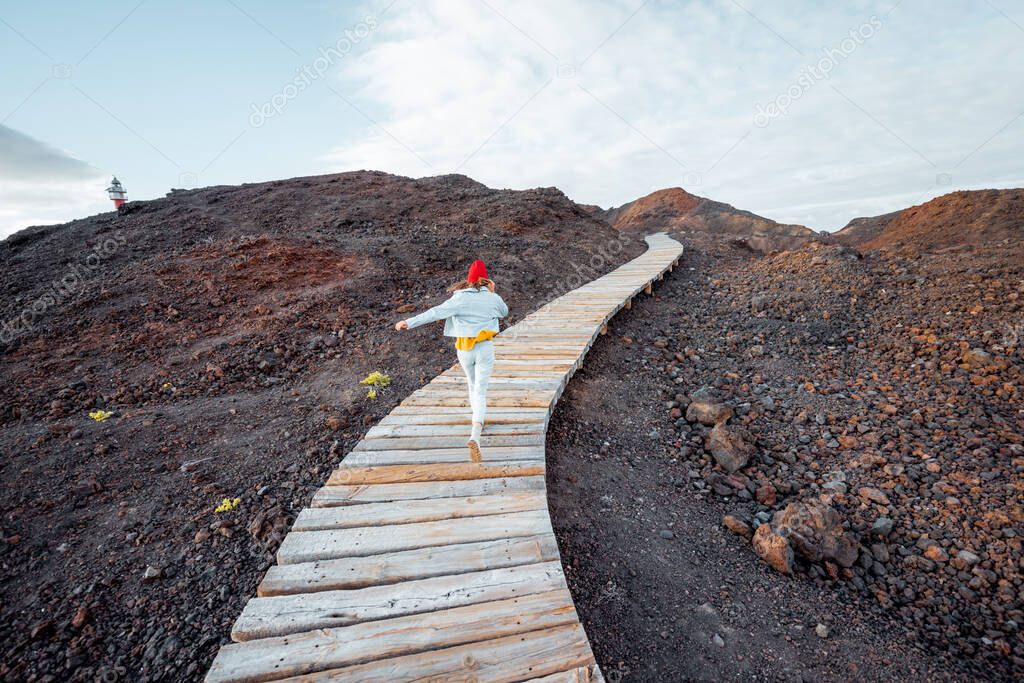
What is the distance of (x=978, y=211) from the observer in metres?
17.7

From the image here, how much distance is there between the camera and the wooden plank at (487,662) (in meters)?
2.27

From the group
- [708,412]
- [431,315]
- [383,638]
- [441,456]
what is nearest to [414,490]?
[441,456]

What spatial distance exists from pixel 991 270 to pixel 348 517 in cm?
1204

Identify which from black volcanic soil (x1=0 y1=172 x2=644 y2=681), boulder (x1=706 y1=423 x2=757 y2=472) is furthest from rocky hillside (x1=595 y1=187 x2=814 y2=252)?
boulder (x1=706 y1=423 x2=757 y2=472)

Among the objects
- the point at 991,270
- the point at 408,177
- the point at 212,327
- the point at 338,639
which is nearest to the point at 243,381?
the point at 212,327

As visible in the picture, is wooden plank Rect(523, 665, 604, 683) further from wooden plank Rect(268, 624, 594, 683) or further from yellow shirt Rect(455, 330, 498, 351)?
yellow shirt Rect(455, 330, 498, 351)

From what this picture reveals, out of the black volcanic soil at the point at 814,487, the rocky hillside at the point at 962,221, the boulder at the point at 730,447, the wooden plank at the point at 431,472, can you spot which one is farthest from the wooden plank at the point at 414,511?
the rocky hillside at the point at 962,221

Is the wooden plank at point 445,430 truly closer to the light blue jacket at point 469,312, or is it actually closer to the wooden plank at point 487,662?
the light blue jacket at point 469,312

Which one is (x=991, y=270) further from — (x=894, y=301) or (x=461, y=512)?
(x=461, y=512)

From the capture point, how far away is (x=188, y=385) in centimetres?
688

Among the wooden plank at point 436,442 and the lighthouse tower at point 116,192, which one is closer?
the wooden plank at point 436,442

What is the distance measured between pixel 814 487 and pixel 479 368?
4.05m

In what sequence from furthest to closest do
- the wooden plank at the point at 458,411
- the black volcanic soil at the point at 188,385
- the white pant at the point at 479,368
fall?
the wooden plank at the point at 458,411 → the white pant at the point at 479,368 → the black volcanic soil at the point at 188,385

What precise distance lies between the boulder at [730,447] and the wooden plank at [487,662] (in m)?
3.58
